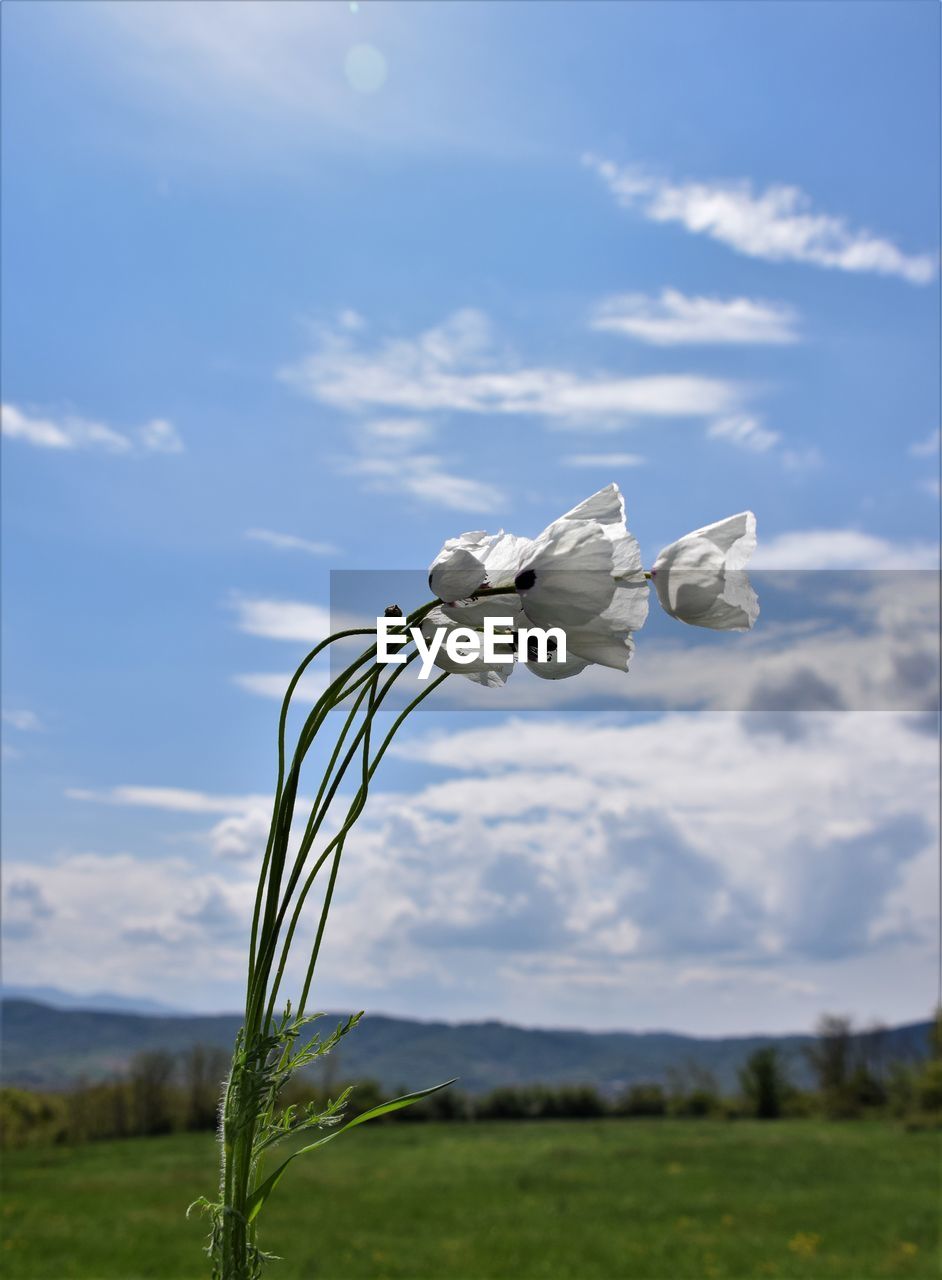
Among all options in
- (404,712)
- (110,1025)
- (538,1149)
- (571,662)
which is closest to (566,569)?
(571,662)

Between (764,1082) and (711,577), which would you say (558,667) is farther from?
(764,1082)

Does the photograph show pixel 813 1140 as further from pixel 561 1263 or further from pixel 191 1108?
pixel 191 1108

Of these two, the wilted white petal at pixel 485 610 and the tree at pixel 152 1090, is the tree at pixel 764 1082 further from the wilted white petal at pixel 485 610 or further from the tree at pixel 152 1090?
the wilted white petal at pixel 485 610

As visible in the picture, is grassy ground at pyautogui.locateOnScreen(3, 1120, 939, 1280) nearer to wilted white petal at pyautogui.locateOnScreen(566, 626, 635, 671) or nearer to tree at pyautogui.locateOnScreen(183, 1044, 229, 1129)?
tree at pyautogui.locateOnScreen(183, 1044, 229, 1129)

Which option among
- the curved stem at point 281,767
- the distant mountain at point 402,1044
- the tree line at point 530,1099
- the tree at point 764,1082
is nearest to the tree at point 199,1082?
the tree line at point 530,1099

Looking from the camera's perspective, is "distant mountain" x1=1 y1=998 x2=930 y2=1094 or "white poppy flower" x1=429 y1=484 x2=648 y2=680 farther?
"distant mountain" x1=1 y1=998 x2=930 y2=1094

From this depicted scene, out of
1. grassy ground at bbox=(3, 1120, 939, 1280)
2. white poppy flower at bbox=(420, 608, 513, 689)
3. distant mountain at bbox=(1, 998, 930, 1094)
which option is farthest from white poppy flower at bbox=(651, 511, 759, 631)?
distant mountain at bbox=(1, 998, 930, 1094)
